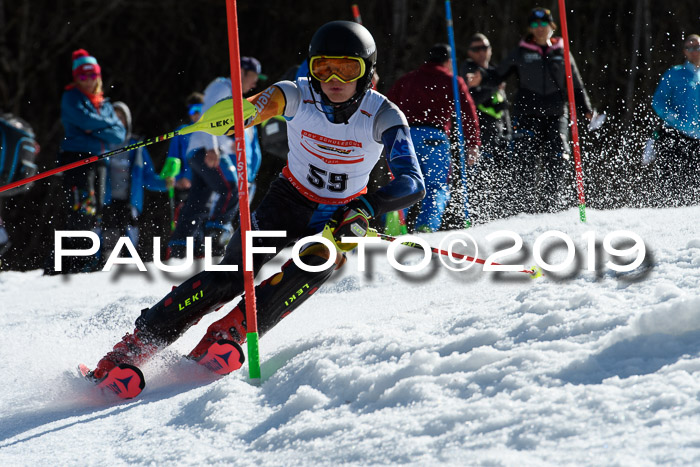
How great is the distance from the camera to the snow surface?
2232 millimetres

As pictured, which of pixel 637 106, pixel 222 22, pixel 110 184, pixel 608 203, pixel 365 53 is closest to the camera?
pixel 365 53

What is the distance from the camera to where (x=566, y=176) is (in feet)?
22.9

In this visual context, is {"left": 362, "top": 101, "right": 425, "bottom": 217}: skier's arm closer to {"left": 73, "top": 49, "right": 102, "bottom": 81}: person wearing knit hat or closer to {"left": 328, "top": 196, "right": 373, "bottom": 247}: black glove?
{"left": 328, "top": 196, "right": 373, "bottom": 247}: black glove

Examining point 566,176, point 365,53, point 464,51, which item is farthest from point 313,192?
point 464,51

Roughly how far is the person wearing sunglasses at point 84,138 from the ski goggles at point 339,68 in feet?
12.0

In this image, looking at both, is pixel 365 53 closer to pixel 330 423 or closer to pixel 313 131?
pixel 313 131

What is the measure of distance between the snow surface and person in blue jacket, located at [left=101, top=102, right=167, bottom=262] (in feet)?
10.3

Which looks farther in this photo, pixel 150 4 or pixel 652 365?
pixel 150 4

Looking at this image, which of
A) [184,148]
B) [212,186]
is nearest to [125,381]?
[212,186]

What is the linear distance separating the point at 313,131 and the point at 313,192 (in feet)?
0.99

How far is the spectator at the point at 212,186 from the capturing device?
7.14 meters

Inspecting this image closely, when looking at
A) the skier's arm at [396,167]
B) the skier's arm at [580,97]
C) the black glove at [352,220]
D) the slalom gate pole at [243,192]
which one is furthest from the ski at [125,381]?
the skier's arm at [580,97]

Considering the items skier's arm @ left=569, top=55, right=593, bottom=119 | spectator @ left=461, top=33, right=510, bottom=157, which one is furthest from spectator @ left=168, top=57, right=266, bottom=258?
skier's arm @ left=569, top=55, right=593, bottom=119

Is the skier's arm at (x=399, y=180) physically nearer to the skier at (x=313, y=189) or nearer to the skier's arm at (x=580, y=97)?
the skier at (x=313, y=189)
